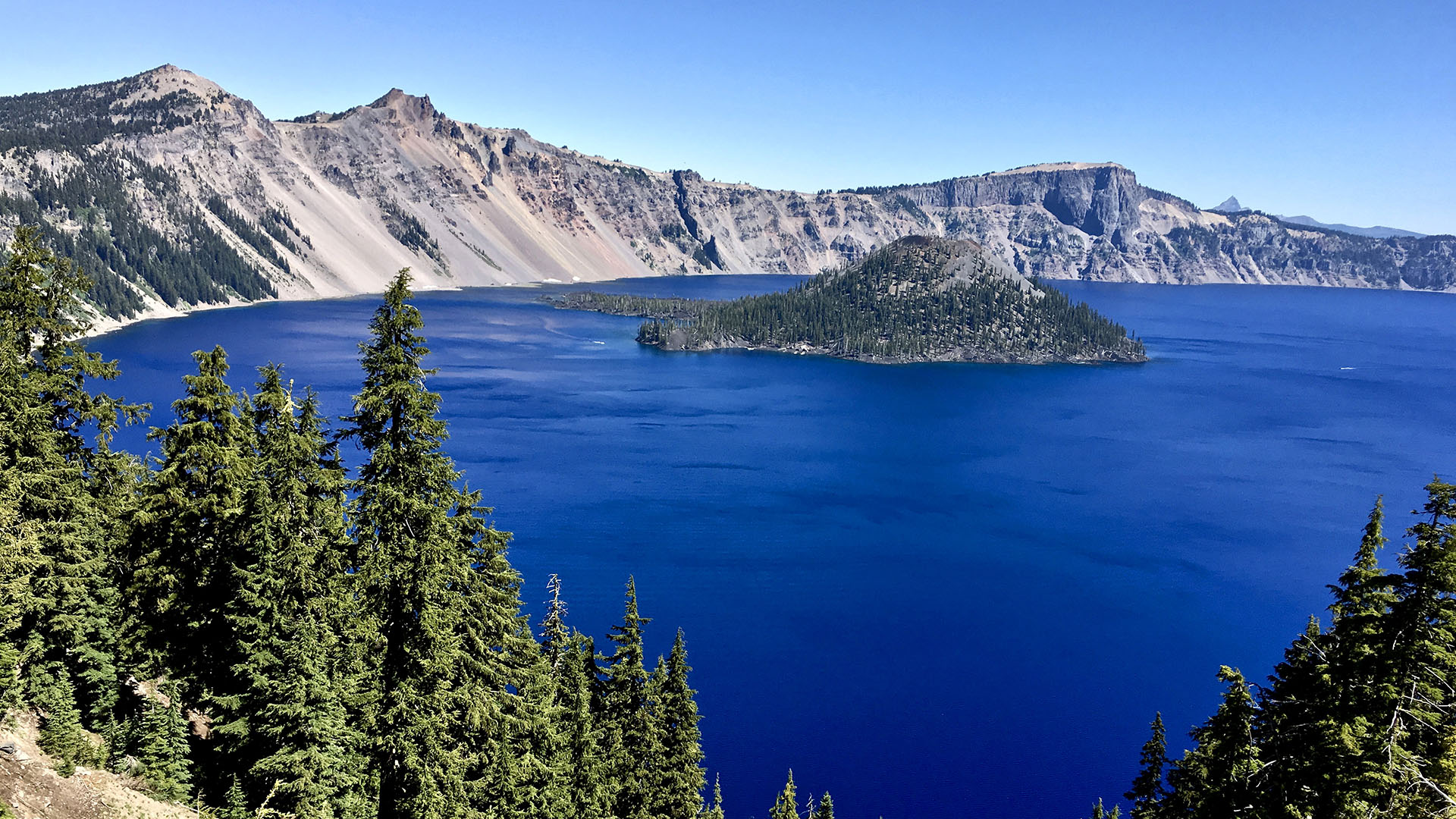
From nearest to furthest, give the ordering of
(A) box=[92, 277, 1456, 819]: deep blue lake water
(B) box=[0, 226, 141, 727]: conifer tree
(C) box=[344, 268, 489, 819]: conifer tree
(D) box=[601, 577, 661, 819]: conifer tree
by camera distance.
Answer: (C) box=[344, 268, 489, 819]: conifer tree → (B) box=[0, 226, 141, 727]: conifer tree → (D) box=[601, 577, 661, 819]: conifer tree → (A) box=[92, 277, 1456, 819]: deep blue lake water

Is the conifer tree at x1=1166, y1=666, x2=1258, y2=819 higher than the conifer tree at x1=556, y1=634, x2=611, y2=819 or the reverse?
higher

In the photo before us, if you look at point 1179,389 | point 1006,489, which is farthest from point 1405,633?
point 1179,389

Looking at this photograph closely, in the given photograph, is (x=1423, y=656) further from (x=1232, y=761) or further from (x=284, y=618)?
(x=284, y=618)

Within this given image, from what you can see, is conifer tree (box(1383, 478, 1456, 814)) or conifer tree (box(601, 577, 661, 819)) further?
conifer tree (box(601, 577, 661, 819))

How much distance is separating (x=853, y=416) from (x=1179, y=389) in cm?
8276

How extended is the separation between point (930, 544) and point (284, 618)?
7365cm

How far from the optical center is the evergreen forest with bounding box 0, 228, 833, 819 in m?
20.4

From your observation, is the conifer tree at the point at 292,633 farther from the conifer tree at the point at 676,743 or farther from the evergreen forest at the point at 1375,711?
the evergreen forest at the point at 1375,711

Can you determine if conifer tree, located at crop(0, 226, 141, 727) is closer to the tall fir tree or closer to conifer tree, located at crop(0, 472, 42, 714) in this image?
conifer tree, located at crop(0, 472, 42, 714)

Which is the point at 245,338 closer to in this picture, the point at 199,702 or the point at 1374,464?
the point at 199,702

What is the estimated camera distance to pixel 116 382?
13375cm

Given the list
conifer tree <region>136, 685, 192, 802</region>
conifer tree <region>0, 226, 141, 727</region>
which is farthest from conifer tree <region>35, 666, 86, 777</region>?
conifer tree <region>136, 685, 192, 802</region>

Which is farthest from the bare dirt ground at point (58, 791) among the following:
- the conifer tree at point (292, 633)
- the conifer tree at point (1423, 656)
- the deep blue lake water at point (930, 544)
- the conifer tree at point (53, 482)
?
the deep blue lake water at point (930, 544)

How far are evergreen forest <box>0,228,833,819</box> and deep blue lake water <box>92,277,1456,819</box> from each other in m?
24.0
